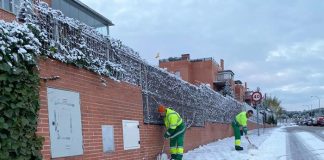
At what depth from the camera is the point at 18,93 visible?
19.0ft

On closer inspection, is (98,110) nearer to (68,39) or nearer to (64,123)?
(64,123)

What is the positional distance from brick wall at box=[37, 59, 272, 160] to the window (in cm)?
90

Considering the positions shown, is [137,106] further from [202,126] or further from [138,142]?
[202,126]

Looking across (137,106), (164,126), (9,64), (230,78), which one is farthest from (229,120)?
(230,78)

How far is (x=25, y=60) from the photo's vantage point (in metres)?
6.06

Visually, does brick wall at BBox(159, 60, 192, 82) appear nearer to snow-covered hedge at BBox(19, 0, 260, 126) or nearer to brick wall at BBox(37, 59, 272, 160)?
snow-covered hedge at BBox(19, 0, 260, 126)

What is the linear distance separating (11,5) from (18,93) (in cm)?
199

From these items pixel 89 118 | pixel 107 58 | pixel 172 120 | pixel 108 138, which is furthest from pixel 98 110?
pixel 172 120

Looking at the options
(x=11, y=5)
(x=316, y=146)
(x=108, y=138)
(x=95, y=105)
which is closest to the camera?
(x=11, y=5)

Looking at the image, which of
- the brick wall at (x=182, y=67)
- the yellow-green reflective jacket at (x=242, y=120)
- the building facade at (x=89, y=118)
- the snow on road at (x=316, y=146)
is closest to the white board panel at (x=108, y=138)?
the building facade at (x=89, y=118)

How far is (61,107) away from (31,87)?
1.18 metres

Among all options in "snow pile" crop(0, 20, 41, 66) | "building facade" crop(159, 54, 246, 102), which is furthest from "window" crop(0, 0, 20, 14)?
"building facade" crop(159, 54, 246, 102)

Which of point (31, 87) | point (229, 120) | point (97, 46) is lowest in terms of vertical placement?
point (229, 120)

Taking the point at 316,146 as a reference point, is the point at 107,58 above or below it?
above
